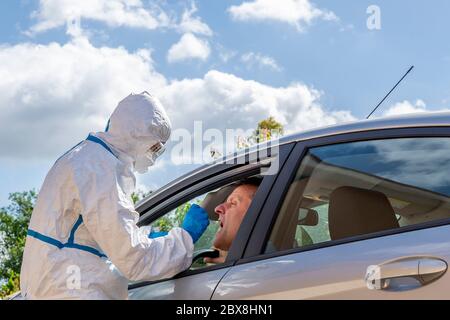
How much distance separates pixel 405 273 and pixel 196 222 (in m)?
1.16

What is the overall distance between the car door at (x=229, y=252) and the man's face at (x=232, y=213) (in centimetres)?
8

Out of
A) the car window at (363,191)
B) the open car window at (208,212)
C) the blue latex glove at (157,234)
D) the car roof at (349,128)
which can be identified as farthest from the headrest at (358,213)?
the blue latex glove at (157,234)

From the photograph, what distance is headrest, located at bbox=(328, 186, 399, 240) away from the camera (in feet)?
8.38

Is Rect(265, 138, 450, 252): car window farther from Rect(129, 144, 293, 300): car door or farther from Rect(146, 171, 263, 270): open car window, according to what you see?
Rect(146, 171, 263, 270): open car window

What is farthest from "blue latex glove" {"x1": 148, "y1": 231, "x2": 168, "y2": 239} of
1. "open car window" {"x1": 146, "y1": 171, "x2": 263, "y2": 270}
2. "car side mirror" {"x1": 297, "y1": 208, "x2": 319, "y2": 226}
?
"car side mirror" {"x1": 297, "y1": 208, "x2": 319, "y2": 226}

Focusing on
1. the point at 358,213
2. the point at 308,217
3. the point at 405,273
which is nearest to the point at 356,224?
the point at 358,213

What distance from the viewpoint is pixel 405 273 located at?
224 cm

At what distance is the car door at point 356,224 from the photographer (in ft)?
7.42

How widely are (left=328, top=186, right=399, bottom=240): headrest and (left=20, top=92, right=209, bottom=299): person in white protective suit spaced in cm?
68

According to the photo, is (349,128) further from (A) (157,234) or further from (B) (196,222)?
(A) (157,234)

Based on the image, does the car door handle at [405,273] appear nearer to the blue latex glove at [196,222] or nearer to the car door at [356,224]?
the car door at [356,224]

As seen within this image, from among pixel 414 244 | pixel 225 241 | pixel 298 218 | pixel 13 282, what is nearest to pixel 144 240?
pixel 225 241

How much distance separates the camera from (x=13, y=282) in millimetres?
18391

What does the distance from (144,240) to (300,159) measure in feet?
2.43
